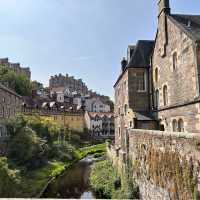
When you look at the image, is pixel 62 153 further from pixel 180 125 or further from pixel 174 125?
pixel 180 125

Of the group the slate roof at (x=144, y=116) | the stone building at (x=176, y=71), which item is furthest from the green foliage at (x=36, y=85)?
the stone building at (x=176, y=71)

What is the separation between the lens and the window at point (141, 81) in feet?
76.7

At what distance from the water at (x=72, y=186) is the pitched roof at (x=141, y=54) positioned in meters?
12.8

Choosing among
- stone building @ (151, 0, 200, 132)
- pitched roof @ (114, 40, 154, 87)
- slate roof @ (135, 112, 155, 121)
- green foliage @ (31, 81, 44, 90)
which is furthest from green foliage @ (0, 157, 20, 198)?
green foliage @ (31, 81, 44, 90)

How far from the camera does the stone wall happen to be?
8.53m

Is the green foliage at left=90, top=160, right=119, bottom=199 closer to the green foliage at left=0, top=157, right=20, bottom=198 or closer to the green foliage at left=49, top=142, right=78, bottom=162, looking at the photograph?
the green foliage at left=0, top=157, right=20, bottom=198

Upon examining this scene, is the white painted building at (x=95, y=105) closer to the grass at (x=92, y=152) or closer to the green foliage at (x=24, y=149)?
the grass at (x=92, y=152)

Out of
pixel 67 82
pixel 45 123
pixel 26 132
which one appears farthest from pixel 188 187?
pixel 67 82

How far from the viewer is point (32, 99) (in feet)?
214

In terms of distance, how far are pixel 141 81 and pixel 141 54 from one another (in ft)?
9.03

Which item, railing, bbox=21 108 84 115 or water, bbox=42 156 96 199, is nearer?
water, bbox=42 156 96 199

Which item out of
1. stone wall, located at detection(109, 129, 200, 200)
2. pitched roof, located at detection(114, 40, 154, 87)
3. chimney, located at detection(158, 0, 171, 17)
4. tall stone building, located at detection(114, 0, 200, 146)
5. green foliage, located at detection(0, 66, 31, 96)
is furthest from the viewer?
green foliage, located at detection(0, 66, 31, 96)

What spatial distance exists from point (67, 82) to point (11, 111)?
8781cm

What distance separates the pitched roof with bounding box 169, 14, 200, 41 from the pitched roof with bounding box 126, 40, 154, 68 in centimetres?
467
